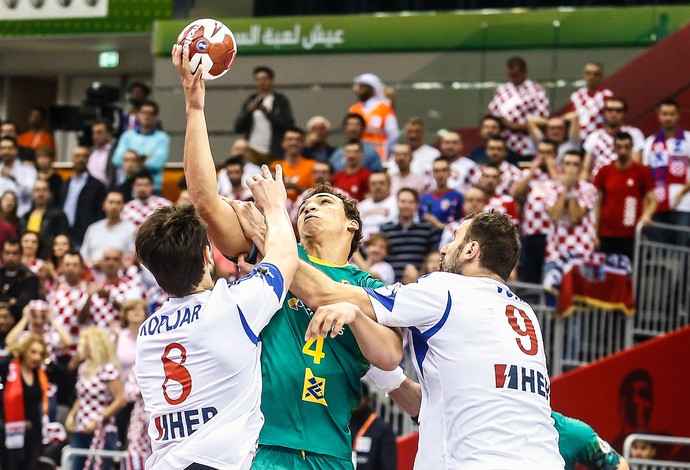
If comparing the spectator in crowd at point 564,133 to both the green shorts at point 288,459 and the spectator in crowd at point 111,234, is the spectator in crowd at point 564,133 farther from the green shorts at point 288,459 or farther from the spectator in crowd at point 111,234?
the green shorts at point 288,459

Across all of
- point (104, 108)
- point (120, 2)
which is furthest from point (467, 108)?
point (120, 2)

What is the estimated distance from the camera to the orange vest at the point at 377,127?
18.4m

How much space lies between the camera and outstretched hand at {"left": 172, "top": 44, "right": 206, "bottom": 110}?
6.72m

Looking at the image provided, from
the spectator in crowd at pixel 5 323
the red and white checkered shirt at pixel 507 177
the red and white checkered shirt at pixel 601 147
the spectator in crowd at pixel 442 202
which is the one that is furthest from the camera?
the red and white checkered shirt at pixel 601 147

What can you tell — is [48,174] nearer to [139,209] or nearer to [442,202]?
[139,209]

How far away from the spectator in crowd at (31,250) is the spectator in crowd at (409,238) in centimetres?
522

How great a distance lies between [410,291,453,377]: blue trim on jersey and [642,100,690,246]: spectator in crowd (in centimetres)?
911

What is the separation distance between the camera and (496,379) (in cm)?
602

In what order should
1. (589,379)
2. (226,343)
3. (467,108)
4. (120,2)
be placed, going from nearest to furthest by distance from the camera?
(226,343), (589,379), (467,108), (120,2)

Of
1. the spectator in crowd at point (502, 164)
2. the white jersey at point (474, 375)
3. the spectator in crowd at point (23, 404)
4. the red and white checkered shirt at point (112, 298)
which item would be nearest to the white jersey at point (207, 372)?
the white jersey at point (474, 375)

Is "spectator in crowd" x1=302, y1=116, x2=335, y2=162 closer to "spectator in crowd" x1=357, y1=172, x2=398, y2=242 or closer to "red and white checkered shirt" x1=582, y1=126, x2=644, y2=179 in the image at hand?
"spectator in crowd" x1=357, y1=172, x2=398, y2=242

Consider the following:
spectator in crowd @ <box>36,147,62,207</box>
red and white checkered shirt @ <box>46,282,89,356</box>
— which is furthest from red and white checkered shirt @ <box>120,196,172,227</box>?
spectator in crowd @ <box>36,147,62,207</box>

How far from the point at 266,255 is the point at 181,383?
2.52 feet

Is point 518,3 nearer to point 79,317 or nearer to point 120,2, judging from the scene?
point 120,2
